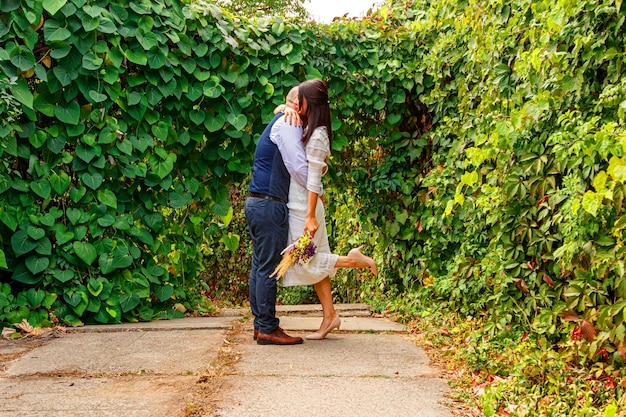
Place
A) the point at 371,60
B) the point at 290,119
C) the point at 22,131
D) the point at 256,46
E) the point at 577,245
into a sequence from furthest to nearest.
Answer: the point at 371,60 → the point at 256,46 → the point at 22,131 → the point at 290,119 → the point at 577,245

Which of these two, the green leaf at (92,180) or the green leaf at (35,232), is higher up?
the green leaf at (92,180)

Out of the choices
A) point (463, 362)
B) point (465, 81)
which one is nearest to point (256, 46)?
point (465, 81)

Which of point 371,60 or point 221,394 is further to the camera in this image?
point 371,60

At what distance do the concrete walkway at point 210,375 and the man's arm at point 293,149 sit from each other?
1.08 m

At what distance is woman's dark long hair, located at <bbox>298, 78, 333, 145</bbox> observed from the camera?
396 centimetres

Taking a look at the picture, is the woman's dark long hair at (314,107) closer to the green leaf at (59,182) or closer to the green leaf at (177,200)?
the green leaf at (177,200)

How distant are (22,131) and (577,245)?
11.5ft

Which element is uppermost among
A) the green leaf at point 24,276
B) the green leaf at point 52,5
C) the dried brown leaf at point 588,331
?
the green leaf at point 52,5

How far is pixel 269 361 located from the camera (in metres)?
3.65

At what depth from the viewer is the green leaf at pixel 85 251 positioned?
459 centimetres

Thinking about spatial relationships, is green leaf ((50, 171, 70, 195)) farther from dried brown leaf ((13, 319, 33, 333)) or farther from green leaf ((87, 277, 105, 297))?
dried brown leaf ((13, 319, 33, 333))

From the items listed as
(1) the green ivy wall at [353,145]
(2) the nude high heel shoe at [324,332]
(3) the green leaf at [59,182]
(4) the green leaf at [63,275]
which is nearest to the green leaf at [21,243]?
(1) the green ivy wall at [353,145]

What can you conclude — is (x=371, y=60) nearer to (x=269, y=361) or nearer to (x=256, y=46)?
(x=256, y=46)

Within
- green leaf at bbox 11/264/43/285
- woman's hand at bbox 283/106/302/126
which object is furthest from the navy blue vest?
green leaf at bbox 11/264/43/285
